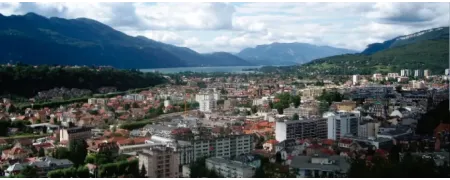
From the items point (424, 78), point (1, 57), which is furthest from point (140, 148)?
point (1, 57)

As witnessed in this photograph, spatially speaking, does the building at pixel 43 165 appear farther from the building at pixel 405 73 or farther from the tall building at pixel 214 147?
the building at pixel 405 73

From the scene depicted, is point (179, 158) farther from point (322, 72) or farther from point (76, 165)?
point (322, 72)

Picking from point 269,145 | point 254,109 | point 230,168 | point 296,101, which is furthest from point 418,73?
point 230,168

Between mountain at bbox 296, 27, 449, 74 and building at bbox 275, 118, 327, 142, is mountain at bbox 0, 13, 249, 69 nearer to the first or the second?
mountain at bbox 296, 27, 449, 74

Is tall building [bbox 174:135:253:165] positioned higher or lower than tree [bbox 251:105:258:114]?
lower

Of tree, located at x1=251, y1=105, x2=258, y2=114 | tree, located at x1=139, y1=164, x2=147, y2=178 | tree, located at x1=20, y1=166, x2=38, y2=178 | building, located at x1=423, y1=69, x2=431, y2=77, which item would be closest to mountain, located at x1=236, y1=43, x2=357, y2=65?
building, located at x1=423, y1=69, x2=431, y2=77

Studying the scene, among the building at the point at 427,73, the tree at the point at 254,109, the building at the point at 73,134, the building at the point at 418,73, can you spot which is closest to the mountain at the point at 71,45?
the tree at the point at 254,109
